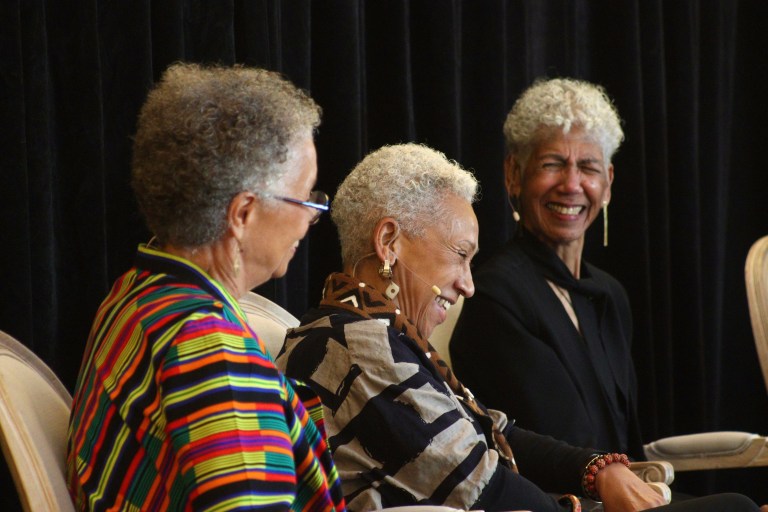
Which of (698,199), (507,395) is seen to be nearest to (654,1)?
(698,199)

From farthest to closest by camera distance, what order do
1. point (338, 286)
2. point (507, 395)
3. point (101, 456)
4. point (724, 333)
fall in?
point (724, 333) < point (507, 395) < point (338, 286) < point (101, 456)

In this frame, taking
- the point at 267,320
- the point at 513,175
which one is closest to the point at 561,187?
the point at 513,175

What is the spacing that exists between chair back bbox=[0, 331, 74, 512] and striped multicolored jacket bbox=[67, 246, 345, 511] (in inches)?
1.6

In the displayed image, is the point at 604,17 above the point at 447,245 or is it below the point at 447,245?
above

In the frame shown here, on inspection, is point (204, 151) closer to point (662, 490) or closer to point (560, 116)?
point (662, 490)

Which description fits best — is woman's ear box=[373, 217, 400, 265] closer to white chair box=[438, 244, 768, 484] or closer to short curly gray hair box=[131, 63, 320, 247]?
short curly gray hair box=[131, 63, 320, 247]

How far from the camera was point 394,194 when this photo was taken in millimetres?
2053

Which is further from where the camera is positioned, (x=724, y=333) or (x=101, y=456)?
(x=724, y=333)

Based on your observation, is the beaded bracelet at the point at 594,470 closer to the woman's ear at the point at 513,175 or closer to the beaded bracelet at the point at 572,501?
the beaded bracelet at the point at 572,501

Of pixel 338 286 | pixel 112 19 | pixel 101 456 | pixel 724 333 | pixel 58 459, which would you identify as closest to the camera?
pixel 101 456

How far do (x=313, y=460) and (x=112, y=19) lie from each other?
1299 millimetres

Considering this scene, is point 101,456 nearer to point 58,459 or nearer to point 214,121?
point 58,459

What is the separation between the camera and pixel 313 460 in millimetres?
1464

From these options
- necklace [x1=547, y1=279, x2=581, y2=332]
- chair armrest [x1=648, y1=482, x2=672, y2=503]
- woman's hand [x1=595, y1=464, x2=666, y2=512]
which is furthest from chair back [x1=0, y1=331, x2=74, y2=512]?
necklace [x1=547, y1=279, x2=581, y2=332]
